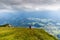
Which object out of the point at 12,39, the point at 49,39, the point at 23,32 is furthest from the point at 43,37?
the point at 12,39

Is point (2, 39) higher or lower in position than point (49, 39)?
higher

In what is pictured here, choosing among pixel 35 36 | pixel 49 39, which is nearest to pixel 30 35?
pixel 35 36

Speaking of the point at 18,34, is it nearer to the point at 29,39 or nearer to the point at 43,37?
the point at 29,39

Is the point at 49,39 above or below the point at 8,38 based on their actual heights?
below

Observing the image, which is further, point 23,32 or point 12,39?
point 23,32

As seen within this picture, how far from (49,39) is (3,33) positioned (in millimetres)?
17045

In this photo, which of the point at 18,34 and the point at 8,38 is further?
the point at 18,34

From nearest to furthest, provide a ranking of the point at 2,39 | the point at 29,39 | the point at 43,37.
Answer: the point at 2,39 → the point at 29,39 → the point at 43,37

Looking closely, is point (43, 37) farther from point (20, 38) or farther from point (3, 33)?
point (3, 33)

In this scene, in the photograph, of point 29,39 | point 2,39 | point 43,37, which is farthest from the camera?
point 43,37

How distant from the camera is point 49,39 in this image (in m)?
74.0

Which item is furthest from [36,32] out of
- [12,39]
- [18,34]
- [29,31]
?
[12,39]

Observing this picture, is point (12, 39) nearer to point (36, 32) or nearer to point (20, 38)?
point (20, 38)

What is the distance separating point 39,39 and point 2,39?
1393 centimetres
